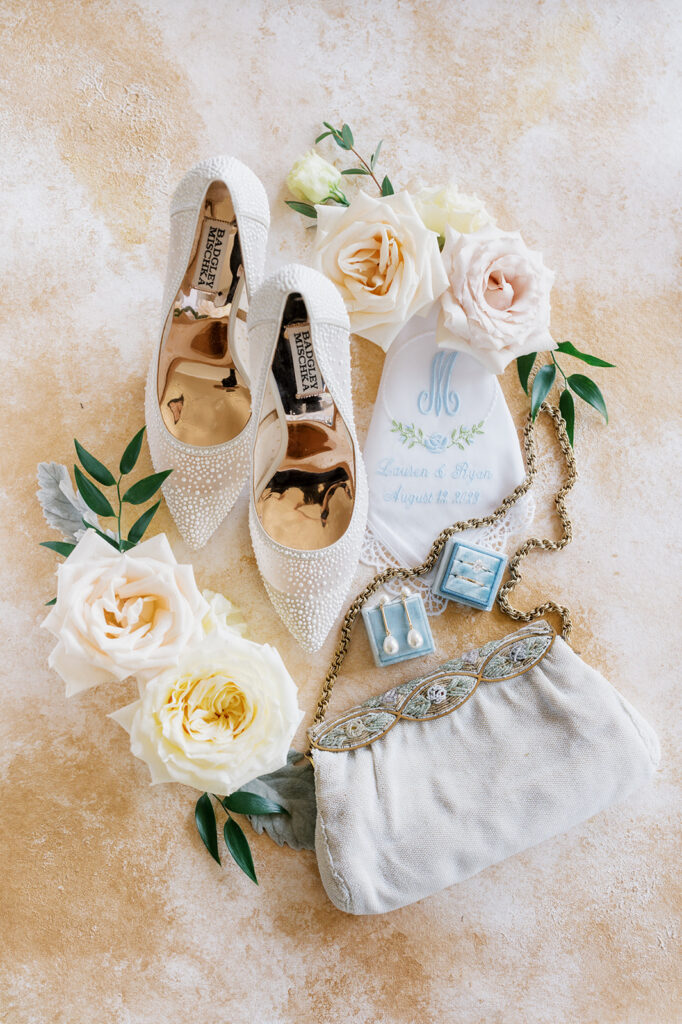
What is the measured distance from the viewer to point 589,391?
115cm

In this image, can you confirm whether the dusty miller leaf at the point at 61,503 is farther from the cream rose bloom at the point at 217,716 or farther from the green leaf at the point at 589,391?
the green leaf at the point at 589,391

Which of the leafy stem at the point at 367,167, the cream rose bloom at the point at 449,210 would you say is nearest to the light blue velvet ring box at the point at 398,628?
the cream rose bloom at the point at 449,210

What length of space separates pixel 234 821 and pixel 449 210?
1.03 metres

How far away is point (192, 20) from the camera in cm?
115

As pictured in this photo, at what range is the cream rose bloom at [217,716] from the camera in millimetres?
824

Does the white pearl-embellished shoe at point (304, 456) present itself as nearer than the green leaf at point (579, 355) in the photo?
Yes

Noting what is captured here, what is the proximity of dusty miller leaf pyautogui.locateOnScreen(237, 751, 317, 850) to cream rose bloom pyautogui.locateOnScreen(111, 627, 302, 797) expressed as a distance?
0.23 m

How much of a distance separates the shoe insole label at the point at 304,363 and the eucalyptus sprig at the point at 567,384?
1.30 feet

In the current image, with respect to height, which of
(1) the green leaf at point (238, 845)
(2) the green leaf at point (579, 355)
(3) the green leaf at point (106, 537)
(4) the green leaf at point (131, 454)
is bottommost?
(1) the green leaf at point (238, 845)

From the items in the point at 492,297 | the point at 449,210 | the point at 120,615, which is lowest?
the point at 120,615

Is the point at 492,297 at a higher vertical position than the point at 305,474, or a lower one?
higher

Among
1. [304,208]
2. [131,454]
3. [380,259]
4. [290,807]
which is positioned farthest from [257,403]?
[290,807]

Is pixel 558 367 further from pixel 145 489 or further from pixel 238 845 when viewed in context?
pixel 238 845

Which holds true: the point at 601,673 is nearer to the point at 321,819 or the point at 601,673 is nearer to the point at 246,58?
the point at 321,819
